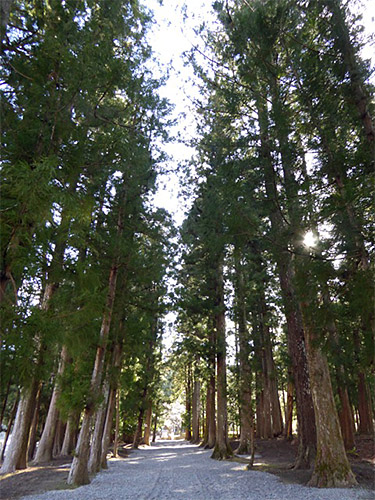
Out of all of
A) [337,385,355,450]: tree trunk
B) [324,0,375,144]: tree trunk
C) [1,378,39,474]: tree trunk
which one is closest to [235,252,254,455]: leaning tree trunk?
[337,385,355,450]: tree trunk

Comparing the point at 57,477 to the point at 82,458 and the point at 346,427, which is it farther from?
the point at 346,427

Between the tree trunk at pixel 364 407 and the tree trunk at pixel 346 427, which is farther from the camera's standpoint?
the tree trunk at pixel 364 407

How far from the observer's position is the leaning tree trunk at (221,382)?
13.0 m

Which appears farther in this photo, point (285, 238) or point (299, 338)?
point (299, 338)

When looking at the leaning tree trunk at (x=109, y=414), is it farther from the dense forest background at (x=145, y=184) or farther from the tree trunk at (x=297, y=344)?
the tree trunk at (x=297, y=344)

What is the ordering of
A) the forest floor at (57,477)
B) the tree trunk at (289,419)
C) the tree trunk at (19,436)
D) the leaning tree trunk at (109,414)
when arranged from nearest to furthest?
the forest floor at (57,477) → the tree trunk at (19,436) → the leaning tree trunk at (109,414) → the tree trunk at (289,419)

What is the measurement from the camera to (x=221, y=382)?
14.0 meters

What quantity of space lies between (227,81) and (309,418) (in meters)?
9.49

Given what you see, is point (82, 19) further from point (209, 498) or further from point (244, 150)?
point (209, 498)

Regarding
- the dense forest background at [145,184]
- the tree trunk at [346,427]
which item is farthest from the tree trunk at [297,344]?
the tree trunk at [346,427]

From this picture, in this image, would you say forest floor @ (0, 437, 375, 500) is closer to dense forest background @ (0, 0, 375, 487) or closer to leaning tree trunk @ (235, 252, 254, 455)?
dense forest background @ (0, 0, 375, 487)

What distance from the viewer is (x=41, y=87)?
4320 mm

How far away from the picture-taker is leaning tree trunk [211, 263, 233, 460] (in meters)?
13.0

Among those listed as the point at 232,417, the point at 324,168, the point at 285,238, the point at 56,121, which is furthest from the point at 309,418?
the point at 232,417
